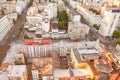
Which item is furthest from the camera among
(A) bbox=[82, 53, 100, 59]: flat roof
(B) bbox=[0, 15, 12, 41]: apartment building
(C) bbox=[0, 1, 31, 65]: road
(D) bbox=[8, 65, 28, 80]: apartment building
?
(B) bbox=[0, 15, 12, 41]: apartment building

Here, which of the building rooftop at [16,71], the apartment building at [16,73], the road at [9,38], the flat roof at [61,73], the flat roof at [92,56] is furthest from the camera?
the road at [9,38]

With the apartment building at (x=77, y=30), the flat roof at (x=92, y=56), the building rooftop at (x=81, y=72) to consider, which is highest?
the apartment building at (x=77, y=30)

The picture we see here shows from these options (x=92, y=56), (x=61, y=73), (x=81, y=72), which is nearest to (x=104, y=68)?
(x=92, y=56)

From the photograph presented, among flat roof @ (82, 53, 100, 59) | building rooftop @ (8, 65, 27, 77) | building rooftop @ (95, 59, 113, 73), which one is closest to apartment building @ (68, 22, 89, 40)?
flat roof @ (82, 53, 100, 59)

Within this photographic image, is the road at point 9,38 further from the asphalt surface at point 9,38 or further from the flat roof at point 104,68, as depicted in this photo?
the flat roof at point 104,68

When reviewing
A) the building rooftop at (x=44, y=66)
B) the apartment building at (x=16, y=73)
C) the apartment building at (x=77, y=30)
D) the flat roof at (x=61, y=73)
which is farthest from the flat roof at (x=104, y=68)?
the apartment building at (x=77, y=30)

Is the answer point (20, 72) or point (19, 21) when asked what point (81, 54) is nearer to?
point (20, 72)

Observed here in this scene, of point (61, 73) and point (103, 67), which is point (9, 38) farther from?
point (103, 67)

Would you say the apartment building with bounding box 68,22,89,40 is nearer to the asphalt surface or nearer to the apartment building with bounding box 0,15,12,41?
the asphalt surface

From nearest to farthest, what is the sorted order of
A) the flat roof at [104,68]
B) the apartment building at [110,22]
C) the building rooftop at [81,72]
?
the flat roof at [104,68]
the building rooftop at [81,72]
the apartment building at [110,22]

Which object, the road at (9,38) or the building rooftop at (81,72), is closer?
the building rooftop at (81,72)

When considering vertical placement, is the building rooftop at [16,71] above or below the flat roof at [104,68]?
above
